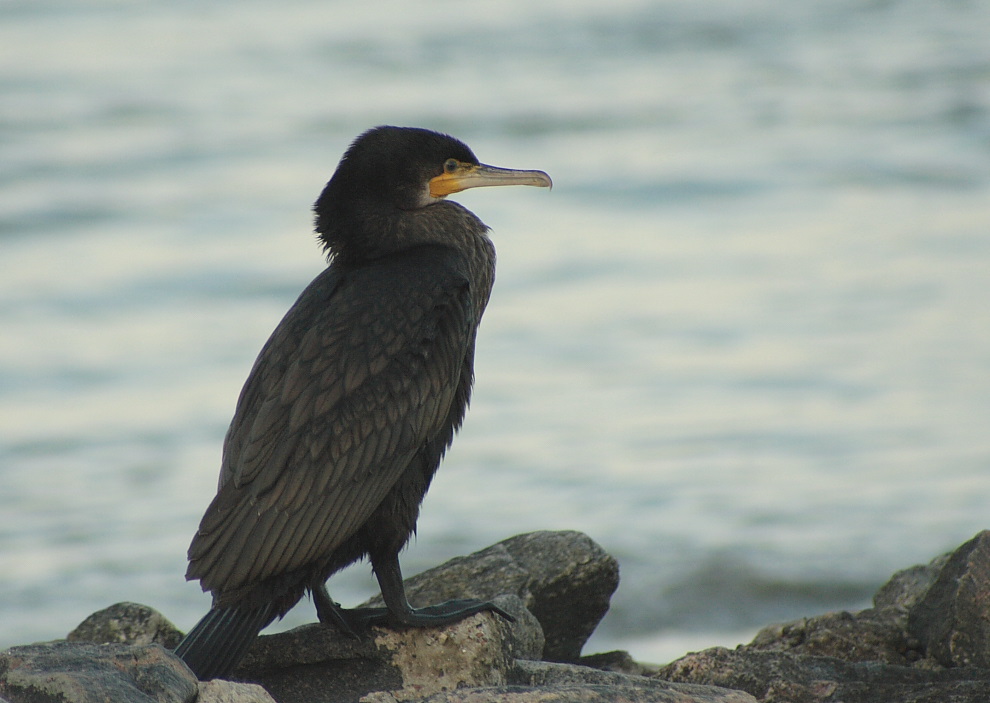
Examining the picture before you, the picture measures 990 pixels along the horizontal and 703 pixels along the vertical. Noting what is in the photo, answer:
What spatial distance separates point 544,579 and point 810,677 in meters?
1.06

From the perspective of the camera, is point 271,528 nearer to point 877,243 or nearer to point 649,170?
point 877,243

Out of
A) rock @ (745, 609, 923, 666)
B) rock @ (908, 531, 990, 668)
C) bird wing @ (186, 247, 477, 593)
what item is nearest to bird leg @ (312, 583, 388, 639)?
bird wing @ (186, 247, 477, 593)

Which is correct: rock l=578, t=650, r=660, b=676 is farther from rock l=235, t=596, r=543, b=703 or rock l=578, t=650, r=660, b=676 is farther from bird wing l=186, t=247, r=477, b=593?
bird wing l=186, t=247, r=477, b=593

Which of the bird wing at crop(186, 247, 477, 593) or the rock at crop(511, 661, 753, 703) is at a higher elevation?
the bird wing at crop(186, 247, 477, 593)

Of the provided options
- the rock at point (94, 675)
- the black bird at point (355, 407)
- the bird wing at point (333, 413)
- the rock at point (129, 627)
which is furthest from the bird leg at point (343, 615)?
the rock at point (94, 675)

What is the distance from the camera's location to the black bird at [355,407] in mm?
4059

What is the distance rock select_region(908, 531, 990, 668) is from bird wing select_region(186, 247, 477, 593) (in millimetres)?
1641

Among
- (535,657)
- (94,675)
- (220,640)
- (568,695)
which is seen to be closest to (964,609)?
(535,657)

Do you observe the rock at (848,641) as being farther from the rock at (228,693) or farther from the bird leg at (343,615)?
the rock at (228,693)

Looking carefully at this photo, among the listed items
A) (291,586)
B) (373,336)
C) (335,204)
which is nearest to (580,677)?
(291,586)

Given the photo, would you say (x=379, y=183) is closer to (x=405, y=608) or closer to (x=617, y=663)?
(x=405, y=608)

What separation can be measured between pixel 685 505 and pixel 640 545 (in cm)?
45

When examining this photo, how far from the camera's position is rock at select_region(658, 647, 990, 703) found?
13.4 ft

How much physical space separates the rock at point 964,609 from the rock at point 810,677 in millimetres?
163
